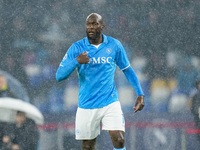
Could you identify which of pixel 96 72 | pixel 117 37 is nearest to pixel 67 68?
pixel 96 72

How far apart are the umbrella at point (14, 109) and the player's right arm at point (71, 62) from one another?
258 cm

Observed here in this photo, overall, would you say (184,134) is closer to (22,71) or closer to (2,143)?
(2,143)

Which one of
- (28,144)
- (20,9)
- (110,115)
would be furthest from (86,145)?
(20,9)

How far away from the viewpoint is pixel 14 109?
6.51 meters

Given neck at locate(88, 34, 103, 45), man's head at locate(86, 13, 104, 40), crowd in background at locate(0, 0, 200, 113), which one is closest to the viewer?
man's head at locate(86, 13, 104, 40)

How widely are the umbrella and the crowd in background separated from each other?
0.35 meters

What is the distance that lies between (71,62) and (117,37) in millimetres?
4723

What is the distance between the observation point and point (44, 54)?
8141 mm

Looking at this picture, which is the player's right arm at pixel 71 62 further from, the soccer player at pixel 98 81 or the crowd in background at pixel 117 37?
the crowd in background at pixel 117 37

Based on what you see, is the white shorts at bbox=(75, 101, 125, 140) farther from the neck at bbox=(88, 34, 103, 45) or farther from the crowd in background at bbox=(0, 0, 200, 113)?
the crowd in background at bbox=(0, 0, 200, 113)

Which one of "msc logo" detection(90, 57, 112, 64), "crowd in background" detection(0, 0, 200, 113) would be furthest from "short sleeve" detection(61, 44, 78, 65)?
"crowd in background" detection(0, 0, 200, 113)

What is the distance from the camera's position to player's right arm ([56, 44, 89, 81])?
3705 millimetres

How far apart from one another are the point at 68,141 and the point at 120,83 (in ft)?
6.01

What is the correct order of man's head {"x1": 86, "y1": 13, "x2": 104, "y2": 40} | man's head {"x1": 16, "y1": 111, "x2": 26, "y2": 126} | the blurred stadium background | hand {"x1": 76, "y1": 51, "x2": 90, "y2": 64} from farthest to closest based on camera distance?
the blurred stadium background, man's head {"x1": 16, "y1": 111, "x2": 26, "y2": 126}, man's head {"x1": 86, "y1": 13, "x2": 104, "y2": 40}, hand {"x1": 76, "y1": 51, "x2": 90, "y2": 64}
